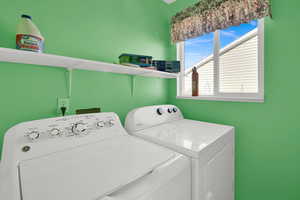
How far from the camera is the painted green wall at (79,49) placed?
868 millimetres

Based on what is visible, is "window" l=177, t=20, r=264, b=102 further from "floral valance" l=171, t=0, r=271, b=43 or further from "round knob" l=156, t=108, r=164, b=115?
"round knob" l=156, t=108, r=164, b=115

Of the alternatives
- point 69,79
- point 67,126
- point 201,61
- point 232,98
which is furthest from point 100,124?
point 201,61

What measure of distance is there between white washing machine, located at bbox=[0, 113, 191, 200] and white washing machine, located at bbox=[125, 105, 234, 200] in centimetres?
8

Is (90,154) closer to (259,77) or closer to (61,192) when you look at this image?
(61,192)

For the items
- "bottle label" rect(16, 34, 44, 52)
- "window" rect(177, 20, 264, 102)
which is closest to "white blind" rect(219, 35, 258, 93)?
"window" rect(177, 20, 264, 102)

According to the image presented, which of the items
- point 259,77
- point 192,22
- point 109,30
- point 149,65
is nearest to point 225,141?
point 259,77

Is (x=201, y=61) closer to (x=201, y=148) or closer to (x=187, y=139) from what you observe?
(x=187, y=139)

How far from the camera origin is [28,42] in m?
0.76

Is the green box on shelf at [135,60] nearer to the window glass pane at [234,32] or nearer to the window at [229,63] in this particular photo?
the window at [229,63]

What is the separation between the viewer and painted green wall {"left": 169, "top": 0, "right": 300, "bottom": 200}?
1.10 meters

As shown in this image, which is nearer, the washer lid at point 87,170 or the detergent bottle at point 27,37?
the washer lid at point 87,170

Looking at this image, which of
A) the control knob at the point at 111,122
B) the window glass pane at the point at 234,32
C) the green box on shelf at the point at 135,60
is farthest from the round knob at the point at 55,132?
the window glass pane at the point at 234,32

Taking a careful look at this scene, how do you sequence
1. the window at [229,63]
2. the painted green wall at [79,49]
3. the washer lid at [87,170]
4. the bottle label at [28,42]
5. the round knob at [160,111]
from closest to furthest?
the washer lid at [87,170]
the bottle label at [28,42]
the painted green wall at [79,49]
the window at [229,63]
the round knob at [160,111]

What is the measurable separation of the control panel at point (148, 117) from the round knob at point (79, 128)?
43 centimetres
